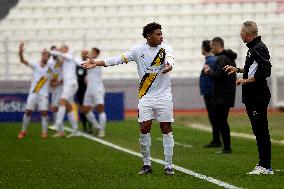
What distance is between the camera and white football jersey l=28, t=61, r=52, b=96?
23328mm

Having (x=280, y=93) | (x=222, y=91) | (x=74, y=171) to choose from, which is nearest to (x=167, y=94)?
(x=74, y=171)

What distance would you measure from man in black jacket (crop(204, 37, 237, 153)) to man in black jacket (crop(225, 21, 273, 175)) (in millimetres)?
4718

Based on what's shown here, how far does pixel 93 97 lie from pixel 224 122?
22.5 ft

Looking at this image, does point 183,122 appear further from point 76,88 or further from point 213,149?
point 213,149

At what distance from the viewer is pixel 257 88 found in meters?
12.9

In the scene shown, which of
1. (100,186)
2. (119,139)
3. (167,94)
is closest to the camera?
(100,186)

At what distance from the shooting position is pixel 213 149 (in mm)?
18656

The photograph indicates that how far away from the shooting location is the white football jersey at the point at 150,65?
43.0 ft

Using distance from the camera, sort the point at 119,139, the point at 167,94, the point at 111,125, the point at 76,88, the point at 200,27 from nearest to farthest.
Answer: the point at 167,94 → the point at 119,139 → the point at 76,88 → the point at 111,125 → the point at 200,27

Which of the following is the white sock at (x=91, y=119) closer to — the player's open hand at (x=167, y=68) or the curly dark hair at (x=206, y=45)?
the curly dark hair at (x=206, y=45)

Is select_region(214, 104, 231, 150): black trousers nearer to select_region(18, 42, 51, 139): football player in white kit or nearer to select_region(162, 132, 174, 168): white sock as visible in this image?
select_region(162, 132, 174, 168): white sock

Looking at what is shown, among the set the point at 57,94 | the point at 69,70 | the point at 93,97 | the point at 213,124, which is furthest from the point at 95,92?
the point at 213,124

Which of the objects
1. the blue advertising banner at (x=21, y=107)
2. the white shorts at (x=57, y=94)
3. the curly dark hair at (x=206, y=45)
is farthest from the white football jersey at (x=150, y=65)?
the blue advertising banner at (x=21, y=107)

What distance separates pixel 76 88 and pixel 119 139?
8.55 ft
